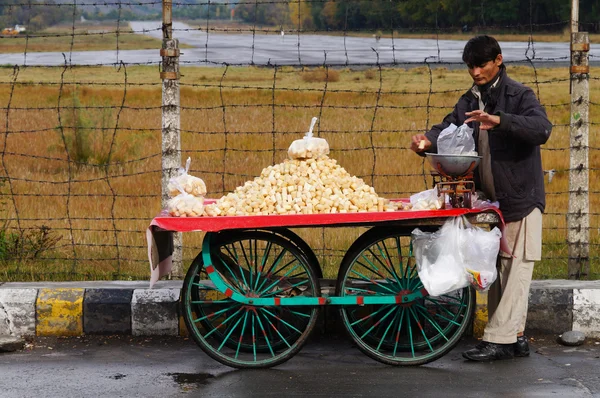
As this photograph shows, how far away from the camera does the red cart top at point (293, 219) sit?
6039 mm

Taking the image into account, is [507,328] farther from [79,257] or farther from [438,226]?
[79,257]

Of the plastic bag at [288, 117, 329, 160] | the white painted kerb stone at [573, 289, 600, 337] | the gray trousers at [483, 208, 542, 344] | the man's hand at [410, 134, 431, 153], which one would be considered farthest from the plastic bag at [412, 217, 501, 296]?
the white painted kerb stone at [573, 289, 600, 337]

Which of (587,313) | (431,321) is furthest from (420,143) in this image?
(587,313)

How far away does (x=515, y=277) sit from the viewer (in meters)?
A: 6.42

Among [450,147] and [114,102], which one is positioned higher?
[114,102]

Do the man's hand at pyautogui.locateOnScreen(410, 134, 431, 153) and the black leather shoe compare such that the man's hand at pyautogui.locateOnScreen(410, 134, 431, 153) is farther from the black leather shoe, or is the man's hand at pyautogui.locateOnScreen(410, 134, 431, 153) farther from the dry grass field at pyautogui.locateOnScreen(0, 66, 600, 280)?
the black leather shoe

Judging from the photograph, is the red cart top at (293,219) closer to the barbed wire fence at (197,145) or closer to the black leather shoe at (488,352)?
the black leather shoe at (488,352)

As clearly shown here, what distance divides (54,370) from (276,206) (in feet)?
5.16

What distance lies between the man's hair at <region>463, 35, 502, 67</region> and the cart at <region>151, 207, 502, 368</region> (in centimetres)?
85

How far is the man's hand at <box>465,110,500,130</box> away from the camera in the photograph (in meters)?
5.94

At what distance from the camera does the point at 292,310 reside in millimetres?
6562

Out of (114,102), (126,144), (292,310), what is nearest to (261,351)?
(292,310)

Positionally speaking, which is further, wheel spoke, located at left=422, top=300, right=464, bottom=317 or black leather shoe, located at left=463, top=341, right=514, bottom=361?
wheel spoke, located at left=422, top=300, right=464, bottom=317

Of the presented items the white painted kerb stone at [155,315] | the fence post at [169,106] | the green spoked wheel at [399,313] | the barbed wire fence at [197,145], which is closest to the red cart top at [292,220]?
the green spoked wheel at [399,313]
